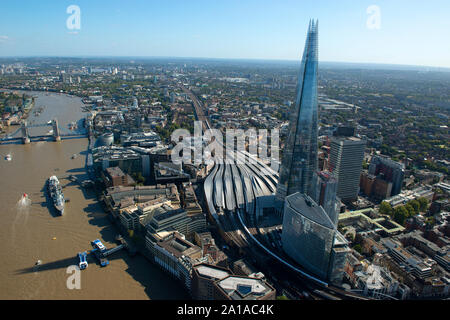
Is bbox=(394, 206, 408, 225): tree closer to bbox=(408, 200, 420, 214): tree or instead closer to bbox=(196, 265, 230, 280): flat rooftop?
bbox=(408, 200, 420, 214): tree

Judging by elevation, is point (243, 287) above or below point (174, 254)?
above

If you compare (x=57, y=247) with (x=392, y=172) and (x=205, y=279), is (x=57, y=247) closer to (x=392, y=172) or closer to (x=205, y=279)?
(x=205, y=279)

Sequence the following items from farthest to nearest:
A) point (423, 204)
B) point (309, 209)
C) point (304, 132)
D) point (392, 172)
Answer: point (392, 172) → point (423, 204) → point (304, 132) → point (309, 209)

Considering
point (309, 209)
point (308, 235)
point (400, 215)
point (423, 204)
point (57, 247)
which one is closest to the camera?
point (308, 235)

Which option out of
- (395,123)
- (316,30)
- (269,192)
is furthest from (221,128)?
(395,123)

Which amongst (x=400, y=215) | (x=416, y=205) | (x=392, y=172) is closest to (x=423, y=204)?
(x=416, y=205)

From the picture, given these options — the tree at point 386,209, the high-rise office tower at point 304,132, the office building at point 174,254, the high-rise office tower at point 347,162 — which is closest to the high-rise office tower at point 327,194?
the high-rise office tower at point 304,132
